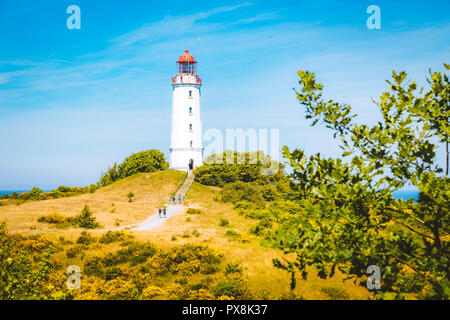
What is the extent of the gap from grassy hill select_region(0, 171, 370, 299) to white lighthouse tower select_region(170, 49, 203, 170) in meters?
5.57

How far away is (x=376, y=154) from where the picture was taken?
6148 mm

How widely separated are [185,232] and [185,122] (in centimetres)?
3113

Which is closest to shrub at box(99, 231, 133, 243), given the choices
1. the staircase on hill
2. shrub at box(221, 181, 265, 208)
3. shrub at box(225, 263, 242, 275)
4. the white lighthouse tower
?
shrub at box(225, 263, 242, 275)

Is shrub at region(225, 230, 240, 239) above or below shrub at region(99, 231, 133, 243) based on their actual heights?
below


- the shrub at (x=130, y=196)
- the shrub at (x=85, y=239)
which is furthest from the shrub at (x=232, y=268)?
the shrub at (x=130, y=196)

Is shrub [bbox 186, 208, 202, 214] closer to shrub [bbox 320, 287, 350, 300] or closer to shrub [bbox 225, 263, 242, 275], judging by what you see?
shrub [bbox 225, 263, 242, 275]

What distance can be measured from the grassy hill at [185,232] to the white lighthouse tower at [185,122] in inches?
219

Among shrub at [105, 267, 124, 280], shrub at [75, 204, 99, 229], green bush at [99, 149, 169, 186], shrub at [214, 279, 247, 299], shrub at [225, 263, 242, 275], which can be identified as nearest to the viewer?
shrub at [214, 279, 247, 299]

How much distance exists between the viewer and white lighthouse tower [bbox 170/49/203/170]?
187 feet

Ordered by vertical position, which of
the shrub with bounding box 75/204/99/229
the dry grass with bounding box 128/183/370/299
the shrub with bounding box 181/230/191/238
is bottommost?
the dry grass with bounding box 128/183/370/299

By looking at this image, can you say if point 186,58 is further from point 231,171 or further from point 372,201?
point 372,201

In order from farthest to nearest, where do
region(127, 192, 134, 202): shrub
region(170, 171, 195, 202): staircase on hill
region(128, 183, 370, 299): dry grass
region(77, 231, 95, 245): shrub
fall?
1. region(170, 171, 195, 202): staircase on hill
2. region(127, 192, 134, 202): shrub
3. region(77, 231, 95, 245): shrub
4. region(128, 183, 370, 299): dry grass

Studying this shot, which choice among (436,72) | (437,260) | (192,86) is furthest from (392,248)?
(192,86)

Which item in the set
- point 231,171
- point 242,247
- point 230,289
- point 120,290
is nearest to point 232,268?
point 230,289
